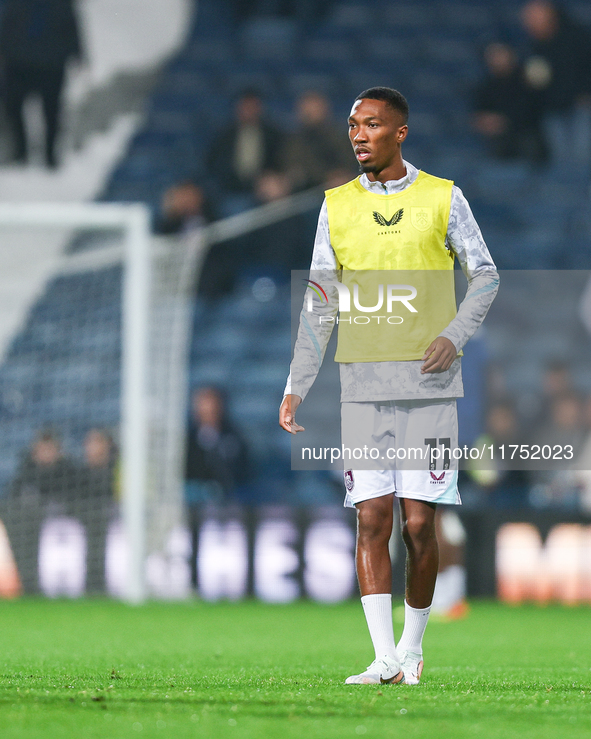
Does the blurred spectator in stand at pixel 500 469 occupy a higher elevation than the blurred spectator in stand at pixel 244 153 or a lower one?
lower

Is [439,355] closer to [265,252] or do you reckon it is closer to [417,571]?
[417,571]

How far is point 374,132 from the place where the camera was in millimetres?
3676

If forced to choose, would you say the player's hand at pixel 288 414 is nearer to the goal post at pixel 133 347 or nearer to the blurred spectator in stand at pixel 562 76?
the goal post at pixel 133 347

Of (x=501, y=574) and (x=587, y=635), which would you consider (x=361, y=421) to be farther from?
(x=501, y=574)

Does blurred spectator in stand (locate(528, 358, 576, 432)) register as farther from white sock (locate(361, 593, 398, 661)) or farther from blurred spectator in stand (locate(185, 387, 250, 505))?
white sock (locate(361, 593, 398, 661))

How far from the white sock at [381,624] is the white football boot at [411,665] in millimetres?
89

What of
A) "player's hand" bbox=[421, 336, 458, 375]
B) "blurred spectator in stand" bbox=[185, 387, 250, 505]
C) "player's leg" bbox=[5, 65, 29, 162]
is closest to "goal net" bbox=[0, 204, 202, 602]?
"blurred spectator in stand" bbox=[185, 387, 250, 505]

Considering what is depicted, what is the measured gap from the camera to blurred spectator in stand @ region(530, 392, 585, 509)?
968 centimetres

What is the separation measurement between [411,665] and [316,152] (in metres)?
8.58

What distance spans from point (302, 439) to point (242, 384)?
0.87 metres

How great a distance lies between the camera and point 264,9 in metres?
13.9

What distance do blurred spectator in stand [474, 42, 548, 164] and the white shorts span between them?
9.20 m

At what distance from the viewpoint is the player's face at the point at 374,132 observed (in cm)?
367

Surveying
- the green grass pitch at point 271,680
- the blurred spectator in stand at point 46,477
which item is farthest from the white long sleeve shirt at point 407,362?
the blurred spectator in stand at point 46,477
